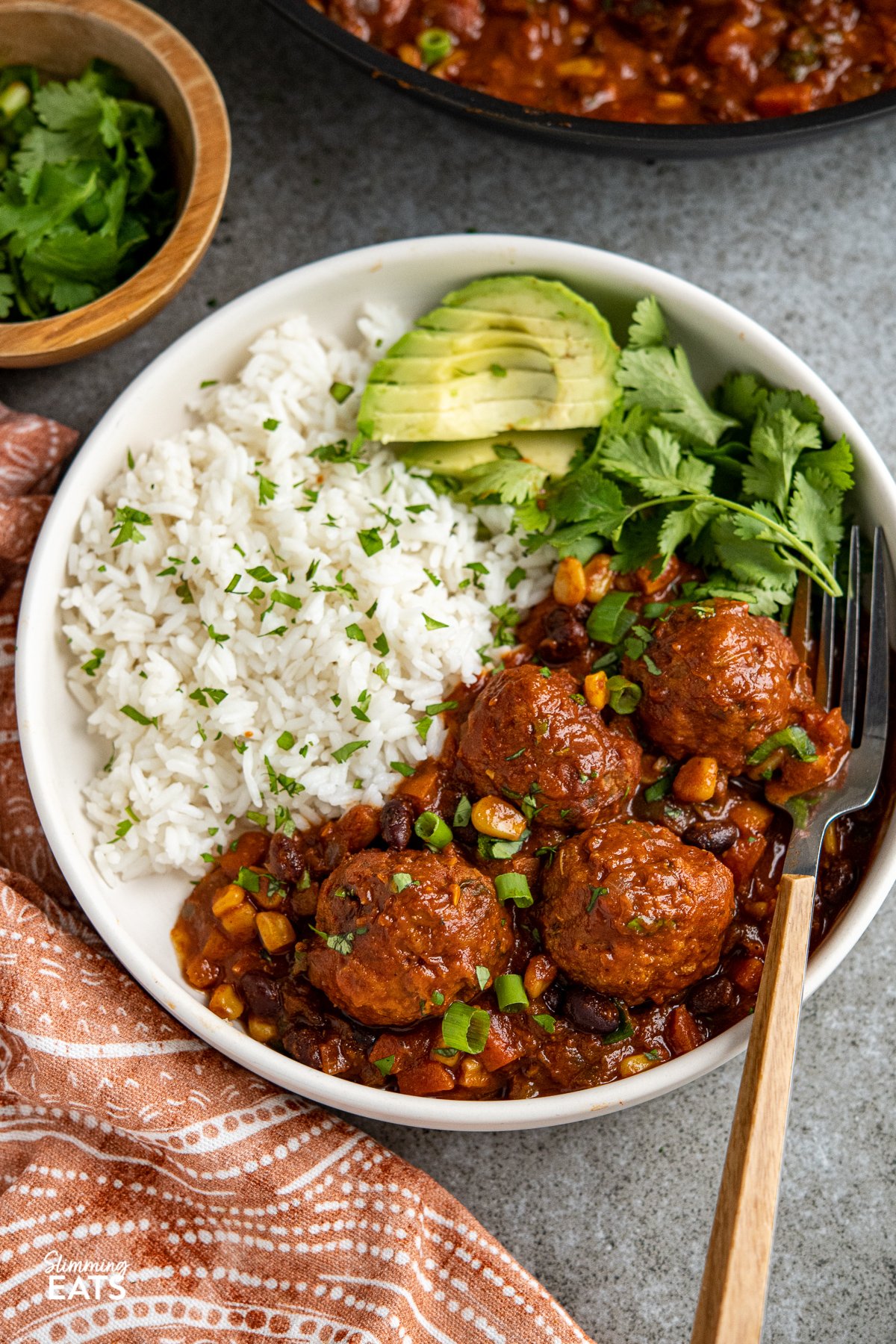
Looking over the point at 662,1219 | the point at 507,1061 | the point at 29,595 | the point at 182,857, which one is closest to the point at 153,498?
the point at 29,595

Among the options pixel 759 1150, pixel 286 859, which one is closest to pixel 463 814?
pixel 286 859

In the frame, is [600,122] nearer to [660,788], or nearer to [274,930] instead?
[660,788]

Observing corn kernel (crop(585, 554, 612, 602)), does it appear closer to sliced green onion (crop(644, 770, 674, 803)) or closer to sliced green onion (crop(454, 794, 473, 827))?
sliced green onion (crop(644, 770, 674, 803))

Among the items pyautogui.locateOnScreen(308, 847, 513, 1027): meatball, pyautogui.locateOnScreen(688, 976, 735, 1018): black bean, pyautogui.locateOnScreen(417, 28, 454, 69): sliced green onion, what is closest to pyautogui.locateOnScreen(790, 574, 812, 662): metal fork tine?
pyautogui.locateOnScreen(688, 976, 735, 1018): black bean

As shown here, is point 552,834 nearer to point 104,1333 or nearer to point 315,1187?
point 315,1187

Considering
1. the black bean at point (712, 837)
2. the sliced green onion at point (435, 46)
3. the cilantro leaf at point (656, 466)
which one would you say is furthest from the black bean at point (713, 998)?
the sliced green onion at point (435, 46)

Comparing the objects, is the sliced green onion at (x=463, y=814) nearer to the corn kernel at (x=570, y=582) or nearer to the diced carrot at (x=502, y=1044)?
the diced carrot at (x=502, y=1044)
